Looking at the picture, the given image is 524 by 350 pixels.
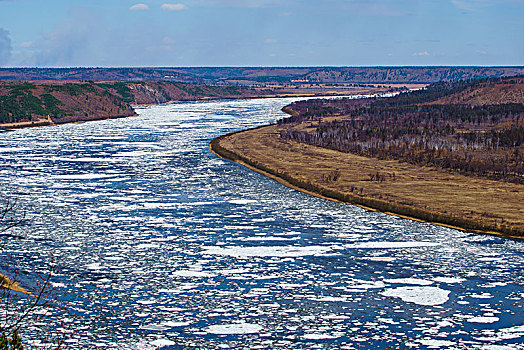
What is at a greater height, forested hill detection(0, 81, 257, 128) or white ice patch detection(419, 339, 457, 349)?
forested hill detection(0, 81, 257, 128)

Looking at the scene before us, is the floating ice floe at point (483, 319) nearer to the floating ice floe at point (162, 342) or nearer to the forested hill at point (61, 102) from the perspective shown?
the floating ice floe at point (162, 342)

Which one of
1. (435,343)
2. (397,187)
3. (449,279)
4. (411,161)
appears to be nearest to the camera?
(435,343)

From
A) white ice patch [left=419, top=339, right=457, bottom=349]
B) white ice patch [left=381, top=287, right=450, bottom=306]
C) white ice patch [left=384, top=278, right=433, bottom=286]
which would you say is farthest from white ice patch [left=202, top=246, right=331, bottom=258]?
white ice patch [left=419, top=339, right=457, bottom=349]

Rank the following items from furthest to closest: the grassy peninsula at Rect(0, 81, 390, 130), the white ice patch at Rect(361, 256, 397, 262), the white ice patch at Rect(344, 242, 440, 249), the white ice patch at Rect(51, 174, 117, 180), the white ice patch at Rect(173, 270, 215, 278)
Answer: the grassy peninsula at Rect(0, 81, 390, 130)
the white ice patch at Rect(51, 174, 117, 180)
the white ice patch at Rect(344, 242, 440, 249)
the white ice patch at Rect(361, 256, 397, 262)
the white ice patch at Rect(173, 270, 215, 278)

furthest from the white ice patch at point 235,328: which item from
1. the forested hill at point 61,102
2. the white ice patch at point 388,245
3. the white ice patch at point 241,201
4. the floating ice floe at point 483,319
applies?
the forested hill at point 61,102

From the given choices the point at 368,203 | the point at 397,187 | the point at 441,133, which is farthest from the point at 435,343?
the point at 441,133

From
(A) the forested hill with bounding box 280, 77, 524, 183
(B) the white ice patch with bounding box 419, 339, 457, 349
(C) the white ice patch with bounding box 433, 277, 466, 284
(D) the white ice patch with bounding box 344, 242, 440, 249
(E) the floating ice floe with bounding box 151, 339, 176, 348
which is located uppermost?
(A) the forested hill with bounding box 280, 77, 524, 183

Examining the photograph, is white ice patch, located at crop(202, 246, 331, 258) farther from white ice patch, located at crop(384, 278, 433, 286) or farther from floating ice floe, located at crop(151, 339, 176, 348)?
floating ice floe, located at crop(151, 339, 176, 348)

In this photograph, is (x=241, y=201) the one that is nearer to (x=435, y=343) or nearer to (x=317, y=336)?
(x=317, y=336)
